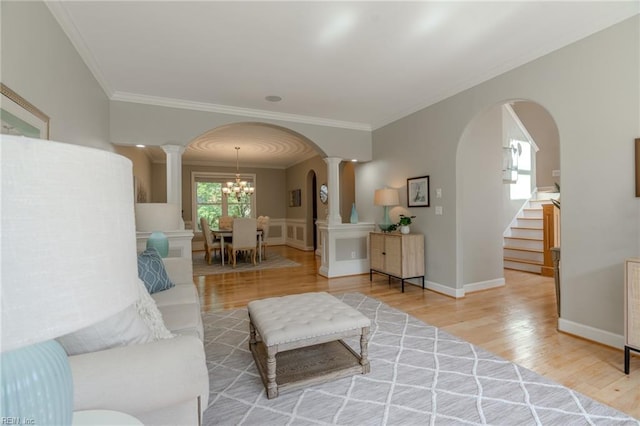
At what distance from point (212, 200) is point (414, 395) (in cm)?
849

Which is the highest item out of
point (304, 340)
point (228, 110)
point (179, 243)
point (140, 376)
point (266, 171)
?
point (228, 110)

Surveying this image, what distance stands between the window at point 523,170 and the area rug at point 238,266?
15.7ft

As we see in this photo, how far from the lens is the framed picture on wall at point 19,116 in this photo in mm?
1592

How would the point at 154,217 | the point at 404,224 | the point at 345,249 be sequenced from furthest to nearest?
1. the point at 345,249
2. the point at 404,224
3. the point at 154,217

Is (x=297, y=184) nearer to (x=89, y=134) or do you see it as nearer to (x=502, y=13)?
(x=89, y=134)

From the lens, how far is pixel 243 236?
6.18 metres

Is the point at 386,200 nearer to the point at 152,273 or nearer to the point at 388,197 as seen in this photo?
the point at 388,197

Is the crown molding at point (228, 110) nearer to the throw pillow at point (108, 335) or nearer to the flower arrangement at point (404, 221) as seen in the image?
the flower arrangement at point (404, 221)

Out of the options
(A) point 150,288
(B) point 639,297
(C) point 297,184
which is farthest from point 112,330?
(C) point 297,184

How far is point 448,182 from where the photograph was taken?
12.8 feet

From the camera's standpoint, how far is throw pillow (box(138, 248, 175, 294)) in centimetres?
237

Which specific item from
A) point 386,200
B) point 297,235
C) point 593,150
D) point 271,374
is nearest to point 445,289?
point 386,200

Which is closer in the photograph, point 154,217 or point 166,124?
point 154,217

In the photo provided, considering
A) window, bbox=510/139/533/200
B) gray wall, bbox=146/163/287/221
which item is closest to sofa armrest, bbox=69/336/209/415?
window, bbox=510/139/533/200
